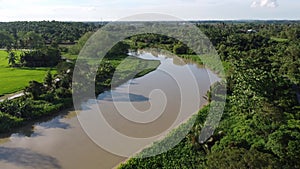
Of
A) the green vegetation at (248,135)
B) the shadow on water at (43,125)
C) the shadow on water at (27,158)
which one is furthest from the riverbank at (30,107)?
the green vegetation at (248,135)

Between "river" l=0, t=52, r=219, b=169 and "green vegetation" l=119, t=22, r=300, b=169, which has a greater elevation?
"green vegetation" l=119, t=22, r=300, b=169

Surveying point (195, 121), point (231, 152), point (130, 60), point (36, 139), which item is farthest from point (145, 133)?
point (130, 60)

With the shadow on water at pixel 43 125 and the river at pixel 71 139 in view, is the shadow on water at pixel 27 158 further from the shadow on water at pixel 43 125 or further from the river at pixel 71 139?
the shadow on water at pixel 43 125

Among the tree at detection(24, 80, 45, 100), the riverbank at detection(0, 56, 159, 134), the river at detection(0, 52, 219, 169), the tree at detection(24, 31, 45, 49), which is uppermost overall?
the tree at detection(24, 31, 45, 49)

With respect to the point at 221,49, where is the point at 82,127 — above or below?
below

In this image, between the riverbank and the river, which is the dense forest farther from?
the river

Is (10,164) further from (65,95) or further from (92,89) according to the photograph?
(92,89)

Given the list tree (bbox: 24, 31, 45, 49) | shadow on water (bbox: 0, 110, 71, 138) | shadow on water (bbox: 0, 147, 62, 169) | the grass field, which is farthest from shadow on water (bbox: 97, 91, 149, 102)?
tree (bbox: 24, 31, 45, 49)
